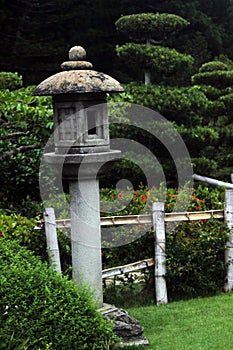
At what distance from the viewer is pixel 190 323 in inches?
209

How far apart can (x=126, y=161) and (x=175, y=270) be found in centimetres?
402

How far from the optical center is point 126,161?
389 inches

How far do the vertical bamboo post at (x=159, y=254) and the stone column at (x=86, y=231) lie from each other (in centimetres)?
125

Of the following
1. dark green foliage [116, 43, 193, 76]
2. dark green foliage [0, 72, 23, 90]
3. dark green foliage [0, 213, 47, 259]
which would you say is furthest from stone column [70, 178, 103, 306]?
dark green foliage [116, 43, 193, 76]

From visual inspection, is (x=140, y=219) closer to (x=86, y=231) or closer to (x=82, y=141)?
(x=86, y=231)

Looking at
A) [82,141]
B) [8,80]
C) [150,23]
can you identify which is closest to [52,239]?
[82,141]

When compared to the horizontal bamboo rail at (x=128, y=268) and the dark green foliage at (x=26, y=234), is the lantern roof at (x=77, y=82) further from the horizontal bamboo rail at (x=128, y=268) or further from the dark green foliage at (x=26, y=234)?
the horizontal bamboo rail at (x=128, y=268)

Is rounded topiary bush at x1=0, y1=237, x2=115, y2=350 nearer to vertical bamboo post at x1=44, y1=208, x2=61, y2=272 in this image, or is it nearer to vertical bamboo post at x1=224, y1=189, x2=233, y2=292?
vertical bamboo post at x1=44, y1=208, x2=61, y2=272

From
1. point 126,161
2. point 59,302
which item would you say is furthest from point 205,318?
point 126,161

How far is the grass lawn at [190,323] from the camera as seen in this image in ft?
15.6

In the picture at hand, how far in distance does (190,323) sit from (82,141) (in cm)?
211

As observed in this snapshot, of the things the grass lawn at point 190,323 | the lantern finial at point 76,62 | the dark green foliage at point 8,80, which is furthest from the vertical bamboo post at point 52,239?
the dark green foliage at point 8,80

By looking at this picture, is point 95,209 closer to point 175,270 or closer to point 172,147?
point 175,270

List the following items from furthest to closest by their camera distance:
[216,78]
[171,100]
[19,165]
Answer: [216,78]
[171,100]
[19,165]
